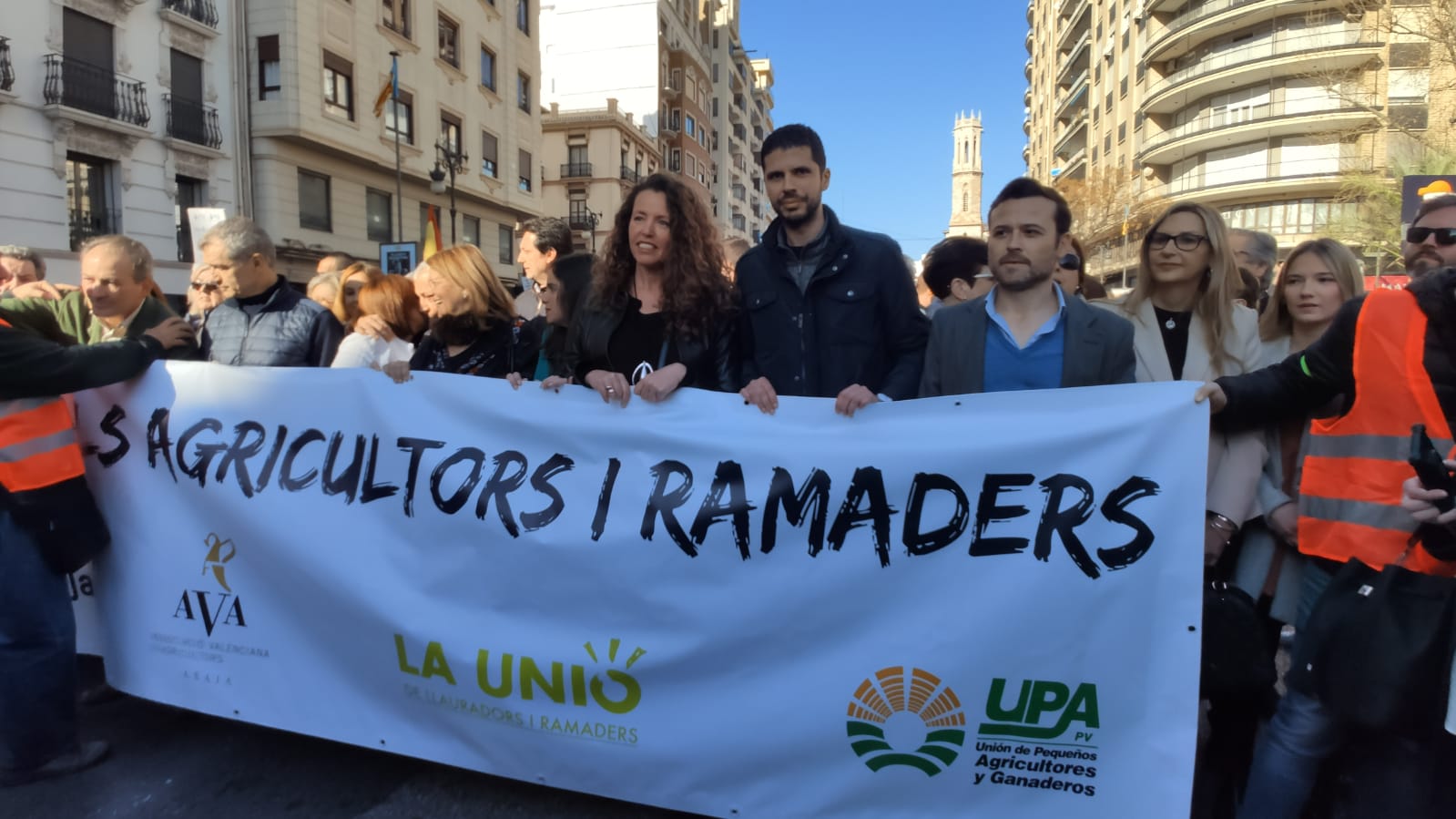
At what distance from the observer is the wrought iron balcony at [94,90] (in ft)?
50.6

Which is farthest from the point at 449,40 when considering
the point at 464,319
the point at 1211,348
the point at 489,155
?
the point at 1211,348

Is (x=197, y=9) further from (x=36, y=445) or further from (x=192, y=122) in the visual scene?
(x=36, y=445)

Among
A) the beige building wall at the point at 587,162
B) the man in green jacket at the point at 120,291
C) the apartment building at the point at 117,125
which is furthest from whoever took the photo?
the beige building wall at the point at 587,162

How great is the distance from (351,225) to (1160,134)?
3721 cm

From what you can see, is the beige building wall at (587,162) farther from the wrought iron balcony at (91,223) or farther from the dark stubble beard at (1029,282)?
the dark stubble beard at (1029,282)

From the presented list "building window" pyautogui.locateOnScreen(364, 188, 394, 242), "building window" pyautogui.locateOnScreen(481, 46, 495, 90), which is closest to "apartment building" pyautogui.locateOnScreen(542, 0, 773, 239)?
"building window" pyautogui.locateOnScreen(481, 46, 495, 90)

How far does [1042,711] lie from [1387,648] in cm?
76

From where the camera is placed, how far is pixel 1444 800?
204 centimetres

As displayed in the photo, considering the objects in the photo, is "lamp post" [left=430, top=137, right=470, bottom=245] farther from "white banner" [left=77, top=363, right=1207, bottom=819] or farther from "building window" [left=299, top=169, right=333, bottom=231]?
"white banner" [left=77, top=363, right=1207, bottom=819]

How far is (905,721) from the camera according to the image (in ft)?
7.53

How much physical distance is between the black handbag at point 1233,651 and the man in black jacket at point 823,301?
1.09 m

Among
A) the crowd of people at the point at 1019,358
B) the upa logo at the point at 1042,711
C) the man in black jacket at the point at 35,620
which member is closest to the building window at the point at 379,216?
the crowd of people at the point at 1019,358

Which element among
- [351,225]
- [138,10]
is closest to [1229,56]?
[351,225]

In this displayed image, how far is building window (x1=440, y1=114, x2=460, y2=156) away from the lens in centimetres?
2547
